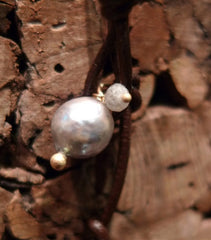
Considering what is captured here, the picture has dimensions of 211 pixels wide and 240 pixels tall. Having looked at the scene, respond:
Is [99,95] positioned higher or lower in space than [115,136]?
higher

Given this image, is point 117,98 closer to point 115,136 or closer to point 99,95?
point 99,95

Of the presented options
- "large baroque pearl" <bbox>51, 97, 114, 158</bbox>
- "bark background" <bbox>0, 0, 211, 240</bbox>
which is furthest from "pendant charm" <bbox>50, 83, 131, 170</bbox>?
"bark background" <bbox>0, 0, 211, 240</bbox>

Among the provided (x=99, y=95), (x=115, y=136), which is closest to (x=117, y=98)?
(x=99, y=95)

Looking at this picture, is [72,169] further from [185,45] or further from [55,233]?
[185,45]

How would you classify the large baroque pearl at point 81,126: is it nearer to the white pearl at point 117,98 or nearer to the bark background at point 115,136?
the white pearl at point 117,98

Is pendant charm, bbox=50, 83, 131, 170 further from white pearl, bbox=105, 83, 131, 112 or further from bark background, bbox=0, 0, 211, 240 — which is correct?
bark background, bbox=0, 0, 211, 240

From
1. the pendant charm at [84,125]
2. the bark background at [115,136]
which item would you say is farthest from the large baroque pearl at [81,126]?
the bark background at [115,136]
